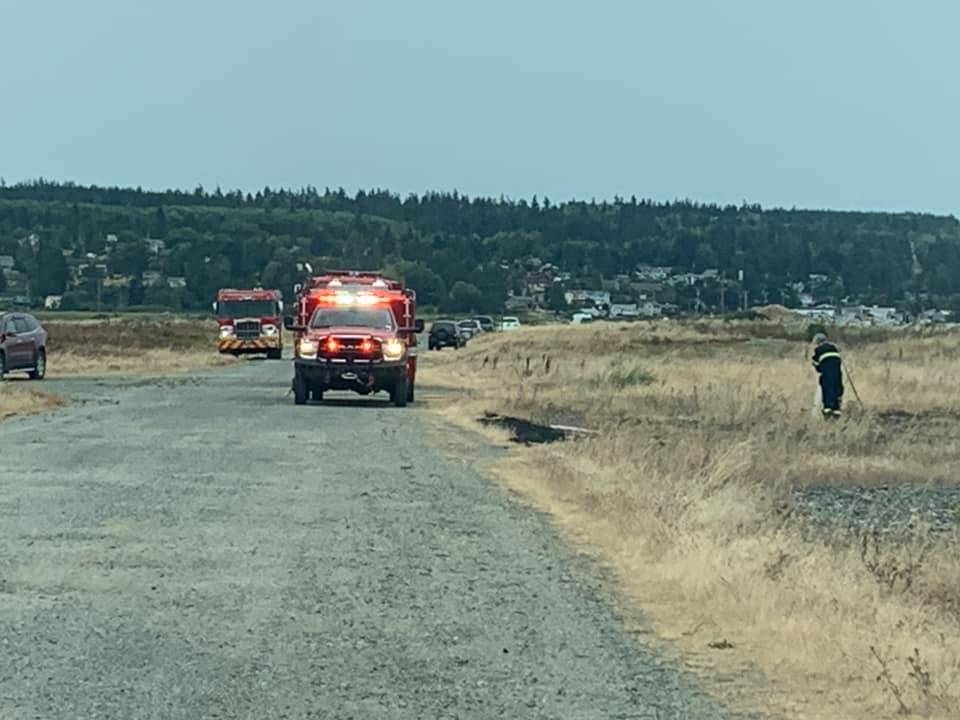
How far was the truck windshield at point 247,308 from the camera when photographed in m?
63.8

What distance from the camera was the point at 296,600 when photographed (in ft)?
32.6

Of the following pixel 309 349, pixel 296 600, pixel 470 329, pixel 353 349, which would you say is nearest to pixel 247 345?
pixel 470 329

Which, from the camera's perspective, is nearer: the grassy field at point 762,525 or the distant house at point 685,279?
the grassy field at point 762,525

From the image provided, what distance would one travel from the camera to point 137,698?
24.5 ft

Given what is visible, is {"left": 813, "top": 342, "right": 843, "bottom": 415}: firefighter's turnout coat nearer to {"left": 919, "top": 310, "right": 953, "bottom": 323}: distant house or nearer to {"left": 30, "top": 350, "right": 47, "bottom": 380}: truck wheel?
{"left": 30, "top": 350, "right": 47, "bottom": 380}: truck wheel

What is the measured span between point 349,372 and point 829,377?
332 inches

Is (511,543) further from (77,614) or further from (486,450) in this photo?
(486,450)

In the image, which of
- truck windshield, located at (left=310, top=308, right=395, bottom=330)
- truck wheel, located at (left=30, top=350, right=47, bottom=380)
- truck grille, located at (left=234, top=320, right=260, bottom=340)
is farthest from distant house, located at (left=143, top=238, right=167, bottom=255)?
truck windshield, located at (left=310, top=308, right=395, bottom=330)

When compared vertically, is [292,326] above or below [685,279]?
above

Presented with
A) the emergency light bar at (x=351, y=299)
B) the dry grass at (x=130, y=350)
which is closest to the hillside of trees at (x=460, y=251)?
the dry grass at (x=130, y=350)

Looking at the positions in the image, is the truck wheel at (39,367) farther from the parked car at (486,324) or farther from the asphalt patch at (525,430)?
the parked car at (486,324)

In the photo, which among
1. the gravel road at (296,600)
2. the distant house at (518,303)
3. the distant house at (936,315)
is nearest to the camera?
the gravel road at (296,600)

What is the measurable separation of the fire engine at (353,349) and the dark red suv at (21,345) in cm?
1086

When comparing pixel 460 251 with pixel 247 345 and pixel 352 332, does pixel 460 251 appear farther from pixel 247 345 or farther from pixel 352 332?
pixel 352 332
